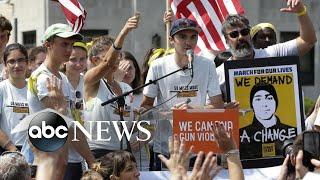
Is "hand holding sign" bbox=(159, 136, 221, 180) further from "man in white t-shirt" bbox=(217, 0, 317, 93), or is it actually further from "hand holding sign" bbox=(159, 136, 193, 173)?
"man in white t-shirt" bbox=(217, 0, 317, 93)

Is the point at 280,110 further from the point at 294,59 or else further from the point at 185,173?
the point at 185,173

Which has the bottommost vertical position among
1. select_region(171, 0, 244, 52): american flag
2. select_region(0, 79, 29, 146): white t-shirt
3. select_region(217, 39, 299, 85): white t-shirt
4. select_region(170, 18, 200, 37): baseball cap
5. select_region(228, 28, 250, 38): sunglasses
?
select_region(0, 79, 29, 146): white t-shirt

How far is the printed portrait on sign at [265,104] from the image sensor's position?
7.54 meters

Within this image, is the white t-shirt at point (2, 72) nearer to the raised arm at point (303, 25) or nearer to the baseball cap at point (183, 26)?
the baseball cap at point (183, 26)

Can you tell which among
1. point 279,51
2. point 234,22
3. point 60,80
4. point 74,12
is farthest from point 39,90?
point 74,12

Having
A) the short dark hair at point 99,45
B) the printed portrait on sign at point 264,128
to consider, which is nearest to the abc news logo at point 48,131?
the short dark hair at point 99,45

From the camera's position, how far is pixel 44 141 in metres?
5.10

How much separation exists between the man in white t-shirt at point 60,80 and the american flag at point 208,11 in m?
3.33

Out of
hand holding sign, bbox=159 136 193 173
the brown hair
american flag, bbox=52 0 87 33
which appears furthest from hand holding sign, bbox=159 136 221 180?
american flag, bbox=52 0 87 33

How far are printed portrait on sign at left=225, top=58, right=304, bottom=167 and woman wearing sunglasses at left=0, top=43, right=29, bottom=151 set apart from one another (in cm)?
174

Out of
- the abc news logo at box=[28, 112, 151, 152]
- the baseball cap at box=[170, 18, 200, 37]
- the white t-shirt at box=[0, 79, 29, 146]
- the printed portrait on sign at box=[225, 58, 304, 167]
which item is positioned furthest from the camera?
the baseball cap at box=[170, 18, 200, 37]

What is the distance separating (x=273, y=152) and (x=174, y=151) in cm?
269

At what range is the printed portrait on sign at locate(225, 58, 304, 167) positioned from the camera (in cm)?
754

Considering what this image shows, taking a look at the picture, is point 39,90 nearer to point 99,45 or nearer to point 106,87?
point 106,87
